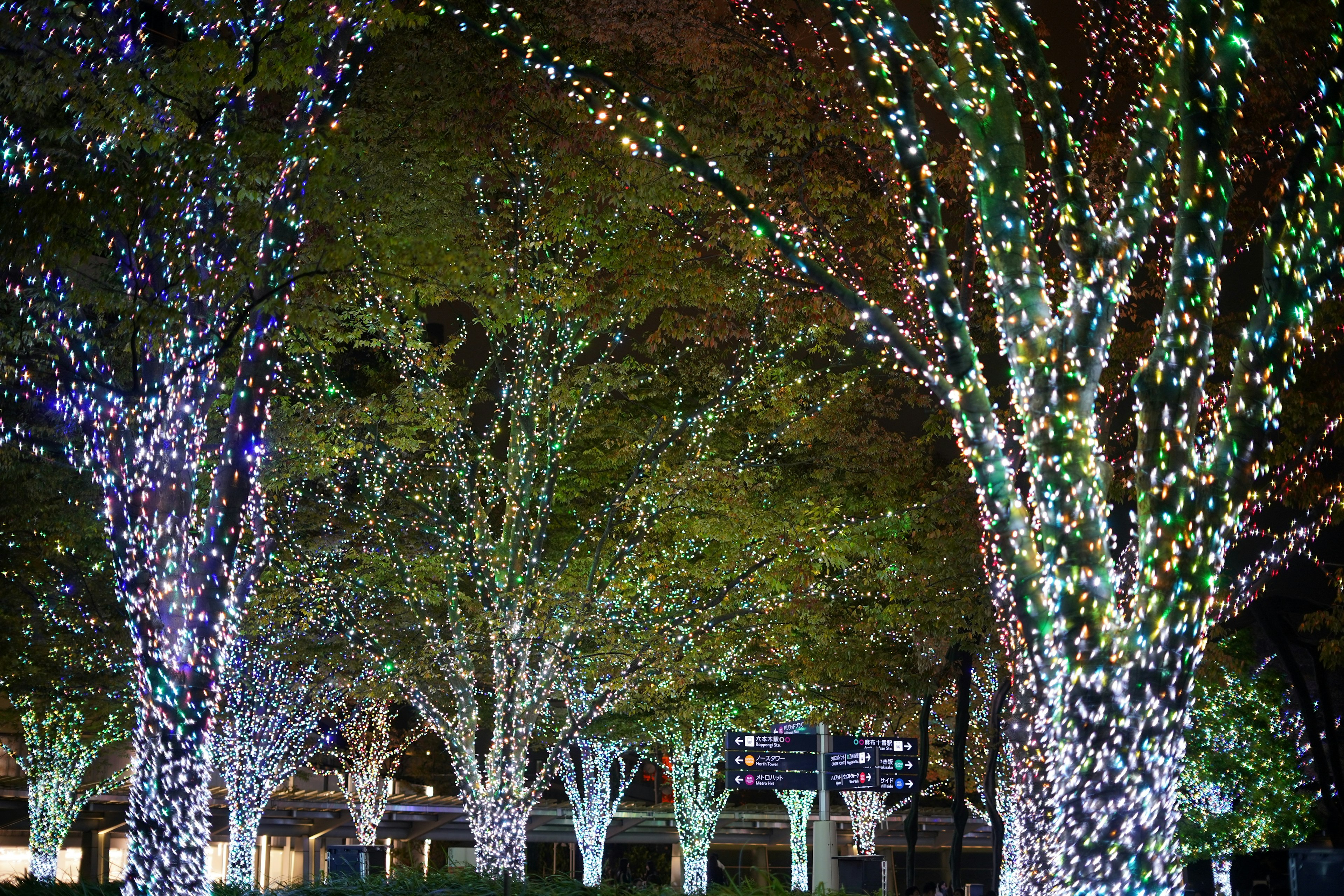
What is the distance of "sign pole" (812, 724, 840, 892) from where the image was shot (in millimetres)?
15328

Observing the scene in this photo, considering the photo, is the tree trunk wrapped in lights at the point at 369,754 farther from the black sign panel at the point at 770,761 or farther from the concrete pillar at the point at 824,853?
the black sign panel at the point at 770,761

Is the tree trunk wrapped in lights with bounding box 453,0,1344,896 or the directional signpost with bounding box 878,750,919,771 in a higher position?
the tree trunk wrapped in lights with bounding box 453,0,1344,896

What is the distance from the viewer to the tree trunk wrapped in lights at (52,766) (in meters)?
28.0

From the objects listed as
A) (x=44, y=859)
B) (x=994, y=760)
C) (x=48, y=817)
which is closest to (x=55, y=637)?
(x=48, y=817)

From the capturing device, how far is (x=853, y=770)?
598 inches

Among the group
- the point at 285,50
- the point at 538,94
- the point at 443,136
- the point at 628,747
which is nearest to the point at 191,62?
the point at 285,50

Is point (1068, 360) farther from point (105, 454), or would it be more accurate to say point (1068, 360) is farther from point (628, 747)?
point (628, 747)

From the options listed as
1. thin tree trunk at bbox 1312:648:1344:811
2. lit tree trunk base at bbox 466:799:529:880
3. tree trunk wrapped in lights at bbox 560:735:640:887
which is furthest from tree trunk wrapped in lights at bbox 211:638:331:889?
thin tree trunk at bbox 1312:648:1344:811

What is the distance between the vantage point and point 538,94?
10.6 meters

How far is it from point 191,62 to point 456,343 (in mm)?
7209

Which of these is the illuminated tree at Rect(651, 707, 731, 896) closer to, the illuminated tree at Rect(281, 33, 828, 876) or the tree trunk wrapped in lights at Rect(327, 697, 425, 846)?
the tree trunk wrapped in lights at Rect(327, 697, 425, 846)

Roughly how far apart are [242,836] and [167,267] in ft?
76.5

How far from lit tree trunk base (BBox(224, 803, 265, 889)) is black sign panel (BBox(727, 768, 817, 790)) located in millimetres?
17861

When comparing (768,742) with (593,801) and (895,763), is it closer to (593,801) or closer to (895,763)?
(895,763)
